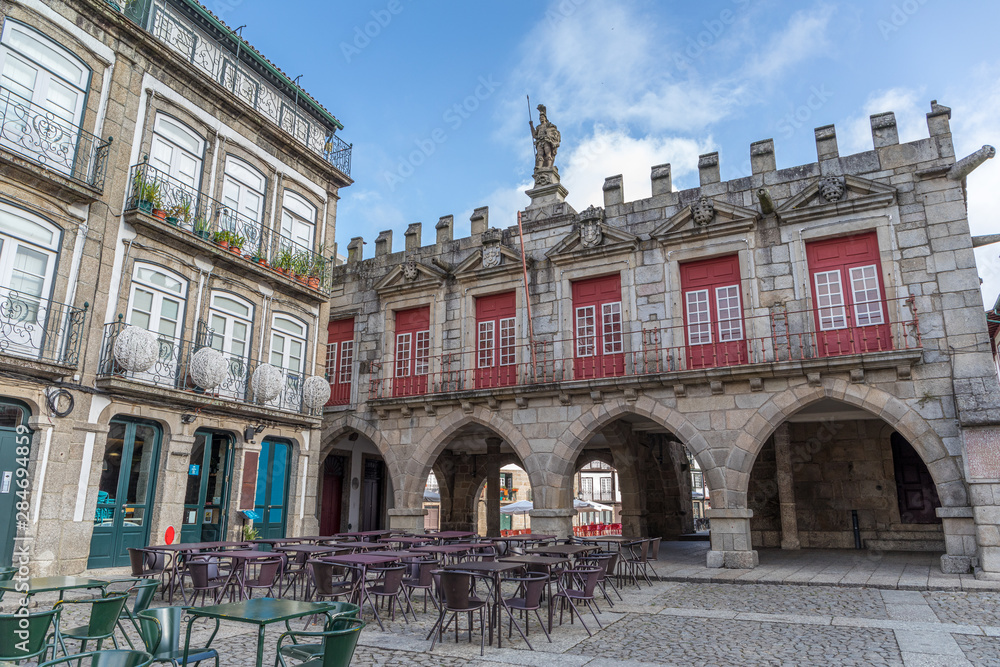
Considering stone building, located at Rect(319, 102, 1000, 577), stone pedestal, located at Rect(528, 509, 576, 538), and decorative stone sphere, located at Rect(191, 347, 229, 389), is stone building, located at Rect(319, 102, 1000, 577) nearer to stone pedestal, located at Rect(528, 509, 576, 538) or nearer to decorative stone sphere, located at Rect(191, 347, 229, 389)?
stone pedestal, located at Rect(528, 509, 576, 538)

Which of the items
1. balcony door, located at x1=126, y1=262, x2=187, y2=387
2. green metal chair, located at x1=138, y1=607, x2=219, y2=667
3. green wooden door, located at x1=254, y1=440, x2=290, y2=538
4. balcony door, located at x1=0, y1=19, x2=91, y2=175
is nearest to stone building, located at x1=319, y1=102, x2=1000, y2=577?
green wooden door, located at x1=254, y1=440, x2=290, y2=538

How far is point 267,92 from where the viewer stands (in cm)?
1362

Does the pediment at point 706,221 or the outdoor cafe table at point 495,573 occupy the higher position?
the pediment at point 706,221

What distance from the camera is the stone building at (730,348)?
10617 mm

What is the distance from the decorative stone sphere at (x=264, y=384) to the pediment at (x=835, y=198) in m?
9.78

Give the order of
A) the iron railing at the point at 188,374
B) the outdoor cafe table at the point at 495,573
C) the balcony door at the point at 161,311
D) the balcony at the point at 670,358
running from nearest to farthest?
1. the outdoor cafe table at the point at 495,573
2. the iron railing at the point at 188,374
3. the balcony door at the point at 161,311
4. the balcony at the point at 670,358

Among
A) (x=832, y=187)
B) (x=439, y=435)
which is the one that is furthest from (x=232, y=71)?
(x=832, y=187)

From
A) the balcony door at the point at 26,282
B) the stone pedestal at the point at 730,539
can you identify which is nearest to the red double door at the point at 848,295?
the stone pedestal at the point at 730,539

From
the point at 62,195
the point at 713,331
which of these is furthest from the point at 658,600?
the point at 62,195

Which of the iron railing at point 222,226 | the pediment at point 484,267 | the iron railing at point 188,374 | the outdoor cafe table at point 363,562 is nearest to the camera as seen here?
the outdoor cafe table at point 363,562

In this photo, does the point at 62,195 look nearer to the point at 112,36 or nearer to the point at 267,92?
the point at 112,36

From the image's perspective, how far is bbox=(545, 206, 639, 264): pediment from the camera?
43.8ft

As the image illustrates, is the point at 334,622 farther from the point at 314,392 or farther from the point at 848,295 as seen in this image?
the point at 848,295

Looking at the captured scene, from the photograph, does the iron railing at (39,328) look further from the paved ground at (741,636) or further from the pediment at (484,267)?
the pediment at (484,267)
